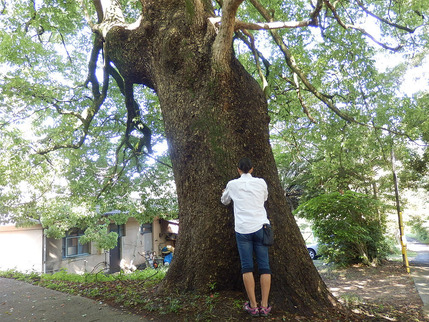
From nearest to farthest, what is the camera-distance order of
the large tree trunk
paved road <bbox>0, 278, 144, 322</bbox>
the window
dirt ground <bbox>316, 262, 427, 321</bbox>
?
paved road <bbox>0, 278, 144, 322</bbox>
the large tree trunk
dirt ground <bbox>316, 262, 427, 321</bbox>
the window

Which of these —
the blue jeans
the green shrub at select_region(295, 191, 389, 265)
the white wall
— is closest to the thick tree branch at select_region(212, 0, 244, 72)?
the blue jeans

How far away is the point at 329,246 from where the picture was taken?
11.2m

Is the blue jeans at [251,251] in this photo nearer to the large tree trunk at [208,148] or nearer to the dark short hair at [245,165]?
the large tree trunk at [208,148]

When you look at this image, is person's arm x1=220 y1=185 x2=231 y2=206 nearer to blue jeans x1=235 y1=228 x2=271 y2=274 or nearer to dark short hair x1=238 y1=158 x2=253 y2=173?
dark short hair x1=238 y1=158 x2=253 y2=173

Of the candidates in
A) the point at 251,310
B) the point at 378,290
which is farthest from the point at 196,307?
the point at 378,290

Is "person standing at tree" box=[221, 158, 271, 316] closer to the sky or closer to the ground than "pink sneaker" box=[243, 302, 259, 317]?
closer to the sky

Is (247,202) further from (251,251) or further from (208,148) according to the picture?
(208,148)

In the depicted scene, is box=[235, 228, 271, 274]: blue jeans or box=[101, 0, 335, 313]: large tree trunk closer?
box=[235, 228, 271, 274]: blue jeans

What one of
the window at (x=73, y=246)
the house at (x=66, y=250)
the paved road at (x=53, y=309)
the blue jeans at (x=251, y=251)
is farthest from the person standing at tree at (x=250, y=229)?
the window at (x=73, y=246)

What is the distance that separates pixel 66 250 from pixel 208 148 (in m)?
13.9

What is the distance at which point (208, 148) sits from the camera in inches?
150

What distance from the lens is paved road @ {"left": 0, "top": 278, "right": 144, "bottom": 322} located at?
334 cm

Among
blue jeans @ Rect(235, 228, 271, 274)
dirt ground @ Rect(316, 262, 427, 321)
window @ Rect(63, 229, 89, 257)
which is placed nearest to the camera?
blue jeans @ Rect(235, 228, 271, 274)

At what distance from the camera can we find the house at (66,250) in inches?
508
